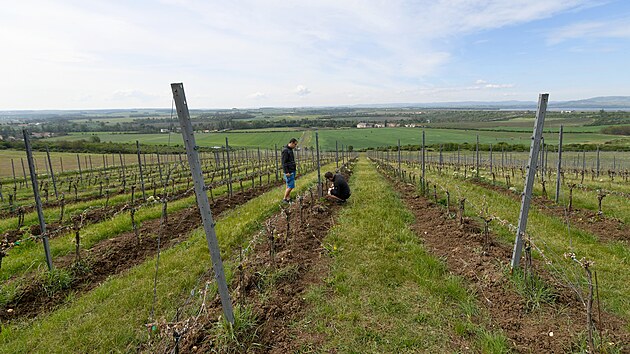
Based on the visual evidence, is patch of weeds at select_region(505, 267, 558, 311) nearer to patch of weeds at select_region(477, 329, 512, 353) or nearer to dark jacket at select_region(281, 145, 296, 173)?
patch of weeds at select_region(477, 329, 512, 353)

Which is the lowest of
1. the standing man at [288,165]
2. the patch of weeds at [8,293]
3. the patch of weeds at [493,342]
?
the patch of weeds at [493,342]

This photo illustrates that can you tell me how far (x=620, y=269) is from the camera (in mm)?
5688

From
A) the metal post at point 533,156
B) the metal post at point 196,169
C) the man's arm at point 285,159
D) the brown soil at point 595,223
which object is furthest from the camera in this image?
the man's arm at point 285,159

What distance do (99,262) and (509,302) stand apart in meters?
7.34

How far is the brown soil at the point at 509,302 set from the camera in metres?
3.68

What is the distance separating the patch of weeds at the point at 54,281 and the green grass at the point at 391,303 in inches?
171

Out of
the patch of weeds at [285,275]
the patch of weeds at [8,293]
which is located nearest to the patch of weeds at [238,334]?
the patch of weeds at [285,275]

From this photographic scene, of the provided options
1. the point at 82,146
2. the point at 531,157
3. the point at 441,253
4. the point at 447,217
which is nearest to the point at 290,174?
the point at 447,217

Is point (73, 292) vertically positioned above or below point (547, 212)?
above

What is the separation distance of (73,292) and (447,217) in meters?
8.24

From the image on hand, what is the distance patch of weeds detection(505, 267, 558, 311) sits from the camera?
4367 millimetres

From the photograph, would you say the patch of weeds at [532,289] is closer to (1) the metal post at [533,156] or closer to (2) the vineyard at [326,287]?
(2) the vineyard at [326,287]

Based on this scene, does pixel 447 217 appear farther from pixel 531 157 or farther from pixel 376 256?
pixel 531 157

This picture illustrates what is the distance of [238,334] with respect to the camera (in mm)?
3811
